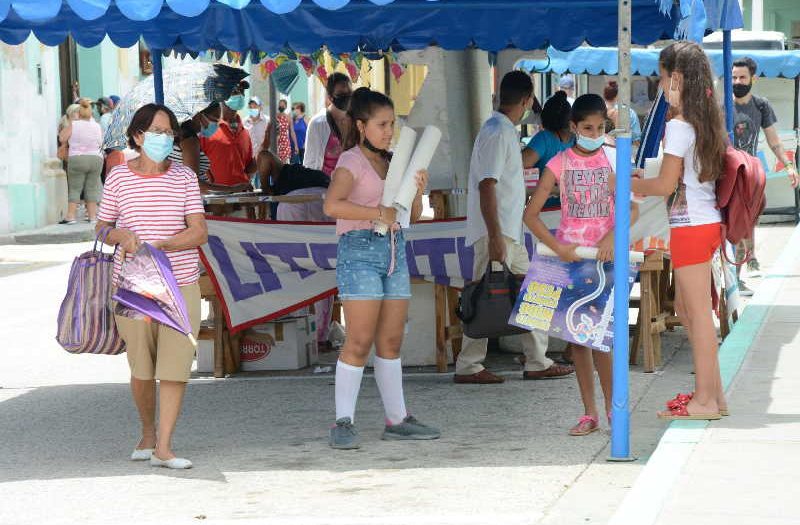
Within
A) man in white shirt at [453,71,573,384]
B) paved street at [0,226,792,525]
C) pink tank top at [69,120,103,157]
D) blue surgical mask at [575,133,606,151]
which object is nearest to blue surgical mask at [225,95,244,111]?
paved street at [0,226,792,525]

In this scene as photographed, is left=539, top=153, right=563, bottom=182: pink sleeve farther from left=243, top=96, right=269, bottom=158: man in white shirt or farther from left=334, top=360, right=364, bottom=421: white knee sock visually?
left=243, top=96, right=269, bottom=158: man in white shirt

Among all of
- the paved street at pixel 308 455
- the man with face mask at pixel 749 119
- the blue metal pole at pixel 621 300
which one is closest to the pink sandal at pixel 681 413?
the paved street at pixel 308 455

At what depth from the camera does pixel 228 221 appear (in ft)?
31.4

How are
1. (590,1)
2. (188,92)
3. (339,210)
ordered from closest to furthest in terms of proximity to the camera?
(339,210)
(590,1)
(188,92)

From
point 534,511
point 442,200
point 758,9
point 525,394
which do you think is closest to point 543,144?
point 442,200

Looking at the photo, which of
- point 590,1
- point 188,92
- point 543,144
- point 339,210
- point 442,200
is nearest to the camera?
point 339,210

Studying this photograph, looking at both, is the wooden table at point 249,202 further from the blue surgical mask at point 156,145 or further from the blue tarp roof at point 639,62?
the blue tarp roof at point 639,62

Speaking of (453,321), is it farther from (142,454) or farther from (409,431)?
(142,454)

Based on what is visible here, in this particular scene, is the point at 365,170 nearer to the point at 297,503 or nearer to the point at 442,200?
the point at 297,503

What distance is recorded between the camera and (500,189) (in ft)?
28.6

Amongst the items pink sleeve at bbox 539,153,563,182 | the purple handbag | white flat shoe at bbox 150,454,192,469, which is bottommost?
white flat shoe at bbox 150,454,192,469

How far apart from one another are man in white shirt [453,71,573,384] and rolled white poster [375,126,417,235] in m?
1.61

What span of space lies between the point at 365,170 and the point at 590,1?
74.6 inches

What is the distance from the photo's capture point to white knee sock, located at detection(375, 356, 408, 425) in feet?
23.9
